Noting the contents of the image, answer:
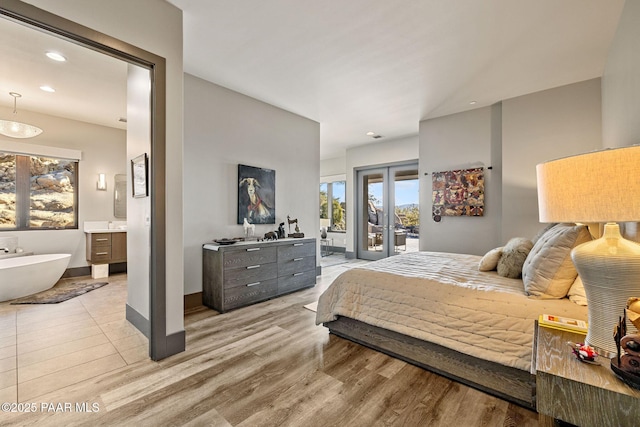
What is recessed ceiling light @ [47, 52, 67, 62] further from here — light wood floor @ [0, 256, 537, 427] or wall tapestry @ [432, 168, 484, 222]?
wall tapestry @ [432, 168, 484, 222]

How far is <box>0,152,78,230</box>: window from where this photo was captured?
14.8 feet

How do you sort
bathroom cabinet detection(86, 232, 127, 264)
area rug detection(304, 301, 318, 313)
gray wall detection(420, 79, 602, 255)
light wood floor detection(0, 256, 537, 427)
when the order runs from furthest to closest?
bathroom cabinet detection(86, 232, 127, 264), gray wall detection(420, 79, 602, 255), area rug detection(304, 301, 318, 313), light wood floor detection(0, 256, 537, 427)

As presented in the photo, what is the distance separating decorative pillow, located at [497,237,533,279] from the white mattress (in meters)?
0.11

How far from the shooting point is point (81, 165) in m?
5.10

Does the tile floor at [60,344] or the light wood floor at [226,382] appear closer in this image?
the light wood floor at [226,382]

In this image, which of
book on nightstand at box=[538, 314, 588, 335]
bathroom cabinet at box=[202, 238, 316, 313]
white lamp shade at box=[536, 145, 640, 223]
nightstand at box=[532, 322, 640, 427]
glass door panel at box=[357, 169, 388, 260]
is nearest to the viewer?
nightstand at box=[532, 322, 640, 427]

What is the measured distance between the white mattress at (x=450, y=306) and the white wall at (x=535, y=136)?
1.75m

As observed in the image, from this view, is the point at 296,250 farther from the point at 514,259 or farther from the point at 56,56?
the point at 56,56

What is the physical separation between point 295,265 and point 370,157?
3.75 meters

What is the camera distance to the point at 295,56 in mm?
2918

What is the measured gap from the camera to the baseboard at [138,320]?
8.64ft

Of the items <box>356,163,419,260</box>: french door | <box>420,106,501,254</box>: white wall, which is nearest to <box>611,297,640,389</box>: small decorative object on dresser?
<box>420,106,501,254</box>: white wall

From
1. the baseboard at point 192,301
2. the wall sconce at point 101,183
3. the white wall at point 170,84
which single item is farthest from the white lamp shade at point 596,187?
the wall sconce at point 101,183

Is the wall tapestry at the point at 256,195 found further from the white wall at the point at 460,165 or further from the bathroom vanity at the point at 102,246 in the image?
the bathroom vanity at the point at 102,246
